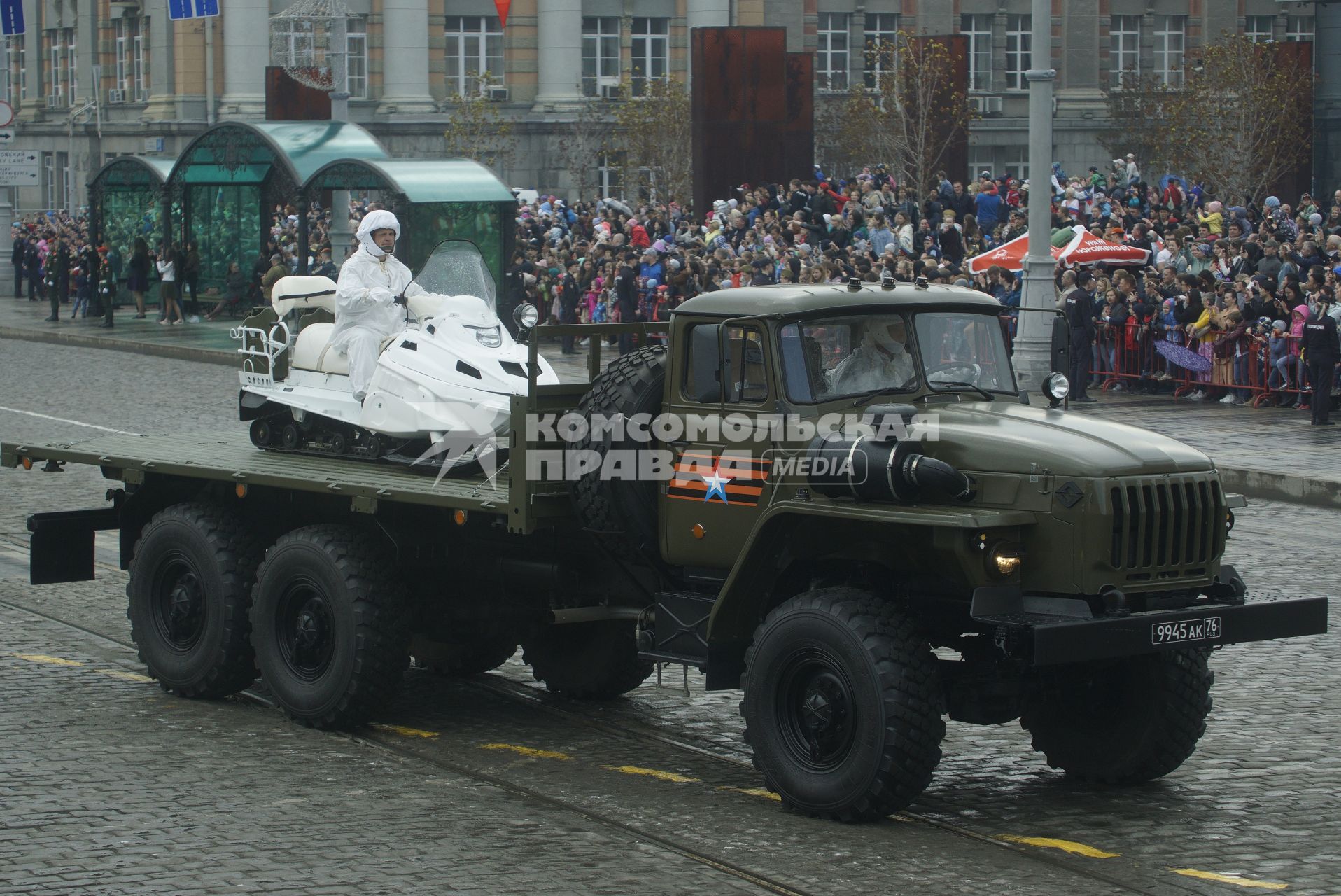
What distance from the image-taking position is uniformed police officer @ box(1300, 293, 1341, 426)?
21734mm

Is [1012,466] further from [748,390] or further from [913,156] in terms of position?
[913,156]

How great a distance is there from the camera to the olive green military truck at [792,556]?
779 centimetres

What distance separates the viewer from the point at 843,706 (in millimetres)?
7992

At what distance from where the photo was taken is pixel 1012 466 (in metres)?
7.89

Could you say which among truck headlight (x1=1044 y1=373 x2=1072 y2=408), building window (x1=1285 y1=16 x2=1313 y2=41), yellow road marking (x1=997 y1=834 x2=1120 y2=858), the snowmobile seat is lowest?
yellow road marking (x1=997 y1=834 x2=1120 y2=858)

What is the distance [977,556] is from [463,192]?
80.4 ft

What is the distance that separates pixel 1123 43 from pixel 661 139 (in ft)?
74.0

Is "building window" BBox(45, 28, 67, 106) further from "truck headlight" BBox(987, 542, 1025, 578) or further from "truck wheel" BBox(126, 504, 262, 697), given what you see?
"truck headlight" BBox(987, 542, 1025, 578)

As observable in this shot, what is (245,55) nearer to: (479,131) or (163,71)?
(163,71)

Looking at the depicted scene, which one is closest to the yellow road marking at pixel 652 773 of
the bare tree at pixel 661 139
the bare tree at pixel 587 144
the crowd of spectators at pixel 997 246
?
the crowd of spectators at pixel 997 246

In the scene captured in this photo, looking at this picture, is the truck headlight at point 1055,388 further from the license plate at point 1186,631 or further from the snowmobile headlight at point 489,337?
the snowmobile headlight at point 489,337

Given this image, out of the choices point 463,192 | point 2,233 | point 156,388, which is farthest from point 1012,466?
point 2,233

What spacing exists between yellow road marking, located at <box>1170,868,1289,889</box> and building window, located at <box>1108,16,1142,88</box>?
64.8 metres

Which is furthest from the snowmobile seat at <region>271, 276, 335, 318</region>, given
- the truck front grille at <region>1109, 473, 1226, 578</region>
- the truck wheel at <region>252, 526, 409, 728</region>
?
the truck front grille at <region>1109, 473, 1226, 578</region>
